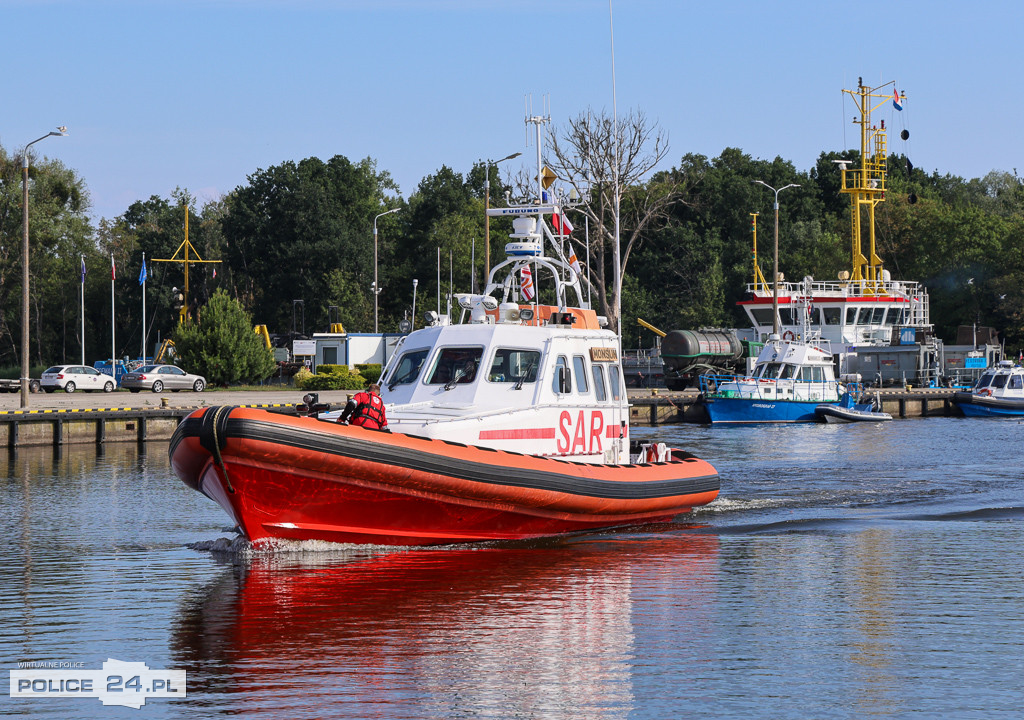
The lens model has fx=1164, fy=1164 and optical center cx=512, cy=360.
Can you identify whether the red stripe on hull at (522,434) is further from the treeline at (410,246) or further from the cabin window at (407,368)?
the treeline at (410,246)

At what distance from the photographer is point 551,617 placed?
1111 cm

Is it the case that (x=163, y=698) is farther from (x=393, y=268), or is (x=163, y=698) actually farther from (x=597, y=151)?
(x=393, y=268)

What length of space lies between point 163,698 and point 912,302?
52647 millimetres

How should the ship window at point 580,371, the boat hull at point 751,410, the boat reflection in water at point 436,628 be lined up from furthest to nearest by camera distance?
the boat hull at point 751,410 → the ship window at point 580,371 → the boat reflection in water at point 436,628

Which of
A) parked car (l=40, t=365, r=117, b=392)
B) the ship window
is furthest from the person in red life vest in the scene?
parked car (l=40, t=365, r=117, b=392)

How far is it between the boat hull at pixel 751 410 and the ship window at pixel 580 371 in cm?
2663

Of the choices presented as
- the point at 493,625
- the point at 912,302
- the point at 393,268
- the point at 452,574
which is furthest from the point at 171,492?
the point at 393,268

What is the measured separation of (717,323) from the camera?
7031 centimetres

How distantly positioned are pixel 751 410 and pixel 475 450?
97.6ft

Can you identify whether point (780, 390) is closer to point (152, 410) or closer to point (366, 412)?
point (152, 410)

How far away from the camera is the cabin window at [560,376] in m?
15.6

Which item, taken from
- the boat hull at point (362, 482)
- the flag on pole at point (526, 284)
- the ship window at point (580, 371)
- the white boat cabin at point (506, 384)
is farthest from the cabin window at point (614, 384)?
the boat hull at point (362, 482)

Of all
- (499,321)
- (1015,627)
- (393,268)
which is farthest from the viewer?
(393,268)

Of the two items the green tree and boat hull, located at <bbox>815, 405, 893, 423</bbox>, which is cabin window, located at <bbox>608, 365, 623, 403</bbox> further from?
the green tree
